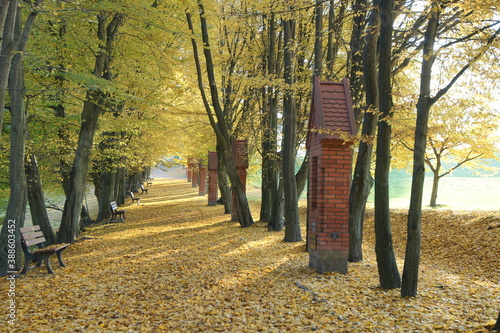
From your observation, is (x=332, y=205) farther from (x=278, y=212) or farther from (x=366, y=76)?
(x=278, y=212)

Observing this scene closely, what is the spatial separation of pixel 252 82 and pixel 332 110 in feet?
17.3

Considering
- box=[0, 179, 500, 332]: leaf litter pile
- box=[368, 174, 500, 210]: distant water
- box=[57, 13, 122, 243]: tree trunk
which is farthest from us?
box=[368, 174, 500, 210]: distant water

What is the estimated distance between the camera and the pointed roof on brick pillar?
7.01 metres

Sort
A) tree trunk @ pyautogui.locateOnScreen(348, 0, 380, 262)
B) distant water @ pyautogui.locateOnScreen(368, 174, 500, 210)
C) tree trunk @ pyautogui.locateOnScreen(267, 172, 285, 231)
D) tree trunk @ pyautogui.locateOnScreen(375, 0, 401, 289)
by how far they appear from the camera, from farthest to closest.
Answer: distant water @ pyautogui.locateOnScreen(368, 174, 500, 210) < tree trunk @ pyautogui.locateOnScreen(267, 172, 285, 231) < tree trunk @ pyautogui.locateOnScreen(348, 0, 380, 262) < tree trunk @ pyautogui.locateOnScreen(375, 0, 401, 289)

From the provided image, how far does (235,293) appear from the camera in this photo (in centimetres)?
619

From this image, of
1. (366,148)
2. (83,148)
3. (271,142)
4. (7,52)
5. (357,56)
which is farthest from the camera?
(271,142)

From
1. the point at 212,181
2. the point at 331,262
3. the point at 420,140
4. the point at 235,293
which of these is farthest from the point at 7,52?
the point at 212,181

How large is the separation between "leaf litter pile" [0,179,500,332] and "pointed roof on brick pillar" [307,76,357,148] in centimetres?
257

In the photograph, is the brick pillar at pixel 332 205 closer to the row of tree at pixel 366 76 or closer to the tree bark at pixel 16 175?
the row of tree at pixel 366 76

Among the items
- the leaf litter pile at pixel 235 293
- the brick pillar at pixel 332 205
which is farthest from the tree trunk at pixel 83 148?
the brick pillar at pixel 332 205

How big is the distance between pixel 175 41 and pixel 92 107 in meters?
4.03

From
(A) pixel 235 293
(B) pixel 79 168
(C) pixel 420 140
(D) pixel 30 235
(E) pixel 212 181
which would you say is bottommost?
(A) pixel 235 293

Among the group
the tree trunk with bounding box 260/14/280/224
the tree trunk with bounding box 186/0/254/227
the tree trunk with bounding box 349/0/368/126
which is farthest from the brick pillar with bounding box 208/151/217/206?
the tree trunk with bounding box 349/0/368/126

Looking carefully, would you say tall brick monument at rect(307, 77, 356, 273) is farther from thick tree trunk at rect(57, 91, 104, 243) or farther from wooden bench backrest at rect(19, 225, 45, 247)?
thick tree trunk at rect(57, 91, 104, 243)
